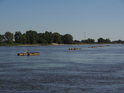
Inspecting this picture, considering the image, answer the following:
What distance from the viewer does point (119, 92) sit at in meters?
22.7

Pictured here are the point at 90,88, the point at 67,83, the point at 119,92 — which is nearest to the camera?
the point at 119,92

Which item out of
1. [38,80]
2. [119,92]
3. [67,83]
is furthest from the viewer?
[38,80]

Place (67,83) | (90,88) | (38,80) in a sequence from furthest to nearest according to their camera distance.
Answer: (38,80) < (67,83) < (90,88)

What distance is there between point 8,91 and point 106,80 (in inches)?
383

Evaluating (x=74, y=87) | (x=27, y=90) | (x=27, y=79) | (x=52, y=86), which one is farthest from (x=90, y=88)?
(x=27, y=79)

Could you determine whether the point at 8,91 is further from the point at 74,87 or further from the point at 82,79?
the point at 82,79

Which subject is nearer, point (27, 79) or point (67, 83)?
point (67, 83)

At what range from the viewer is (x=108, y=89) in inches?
943

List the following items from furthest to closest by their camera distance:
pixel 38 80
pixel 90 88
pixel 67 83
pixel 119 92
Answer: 1. pixel 38 80
2. pixel 67 83
3. pixel 90 88
4. pixel 119 92

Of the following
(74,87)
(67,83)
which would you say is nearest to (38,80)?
(67,83)

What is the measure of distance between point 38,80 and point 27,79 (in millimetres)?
1351

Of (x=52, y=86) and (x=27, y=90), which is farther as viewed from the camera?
(x=52, y=86)

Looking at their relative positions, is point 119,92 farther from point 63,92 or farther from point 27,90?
point 27,90

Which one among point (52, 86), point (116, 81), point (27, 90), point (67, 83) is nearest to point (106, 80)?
point (116, 81)
